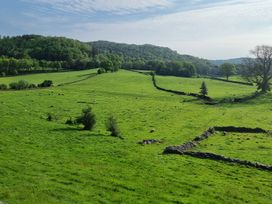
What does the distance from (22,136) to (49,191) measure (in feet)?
53.3

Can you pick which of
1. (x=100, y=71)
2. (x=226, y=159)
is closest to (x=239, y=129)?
(x=226, y=159)

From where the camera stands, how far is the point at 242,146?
42.9m

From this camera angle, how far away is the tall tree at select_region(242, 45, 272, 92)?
10988cm

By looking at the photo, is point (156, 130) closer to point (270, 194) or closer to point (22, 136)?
point (22, 136)

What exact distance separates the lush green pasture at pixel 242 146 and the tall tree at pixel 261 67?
6419 cm

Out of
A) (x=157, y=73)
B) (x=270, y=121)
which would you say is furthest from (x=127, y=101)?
(x=157, y=73)

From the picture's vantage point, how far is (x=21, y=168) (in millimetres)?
25906

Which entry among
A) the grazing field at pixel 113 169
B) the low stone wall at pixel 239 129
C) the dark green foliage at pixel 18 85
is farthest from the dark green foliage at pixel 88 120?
the dark green foliage at pixel 18 85

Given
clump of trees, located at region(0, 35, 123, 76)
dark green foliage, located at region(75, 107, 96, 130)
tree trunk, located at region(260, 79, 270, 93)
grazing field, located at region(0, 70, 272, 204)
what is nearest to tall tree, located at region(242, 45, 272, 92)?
tree trunk, located at region(260, 79, 270, 93)

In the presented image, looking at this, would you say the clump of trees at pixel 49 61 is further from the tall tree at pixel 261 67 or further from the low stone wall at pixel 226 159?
the low stone wall at pixel 226 159

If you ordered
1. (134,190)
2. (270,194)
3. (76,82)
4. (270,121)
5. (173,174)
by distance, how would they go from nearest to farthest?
(134,190) → (270,194) → (173,174) → (270,121) → (76,82)

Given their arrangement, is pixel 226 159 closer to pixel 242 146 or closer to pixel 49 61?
pixel 242 146

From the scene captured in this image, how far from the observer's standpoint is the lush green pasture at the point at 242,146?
3728 centimetres

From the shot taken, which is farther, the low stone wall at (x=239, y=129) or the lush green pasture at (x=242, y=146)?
the low stone wall at (x=239, y=129)
